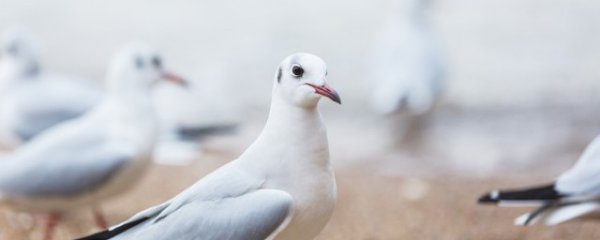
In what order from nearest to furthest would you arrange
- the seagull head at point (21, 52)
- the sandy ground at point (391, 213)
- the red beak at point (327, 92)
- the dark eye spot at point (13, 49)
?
the red beak at point (327, 92) < the sandy ground at point (391, 213) < the seagull head at point (21, 52) < the dark eye spot at point (13, 49)

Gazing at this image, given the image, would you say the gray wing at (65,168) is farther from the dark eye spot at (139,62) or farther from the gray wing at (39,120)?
the gray wing at (39,120)

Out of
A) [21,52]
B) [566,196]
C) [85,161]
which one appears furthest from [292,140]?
[21,52]

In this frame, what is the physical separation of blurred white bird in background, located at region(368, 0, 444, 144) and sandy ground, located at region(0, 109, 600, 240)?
13.2 inches

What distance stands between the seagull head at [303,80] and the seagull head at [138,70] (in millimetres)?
1912

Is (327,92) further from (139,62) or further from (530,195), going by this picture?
(139,62)

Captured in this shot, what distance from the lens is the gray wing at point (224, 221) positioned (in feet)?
9.60

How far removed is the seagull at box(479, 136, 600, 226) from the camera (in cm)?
363

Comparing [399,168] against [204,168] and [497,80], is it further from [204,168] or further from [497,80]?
[497,80]

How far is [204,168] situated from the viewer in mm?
6598

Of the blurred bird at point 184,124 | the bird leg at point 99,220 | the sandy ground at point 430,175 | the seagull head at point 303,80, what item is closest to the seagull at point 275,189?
the seagull head at point 303,80

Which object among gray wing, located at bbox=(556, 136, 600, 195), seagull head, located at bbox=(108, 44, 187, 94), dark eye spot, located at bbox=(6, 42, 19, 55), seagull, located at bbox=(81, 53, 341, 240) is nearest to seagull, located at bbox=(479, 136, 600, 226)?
gray wing, located at bbox=(556, 136, 600, 195)

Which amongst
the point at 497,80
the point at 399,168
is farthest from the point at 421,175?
the point at 497,80

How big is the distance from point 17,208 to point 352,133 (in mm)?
4053

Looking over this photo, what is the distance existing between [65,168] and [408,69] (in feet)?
9.85
